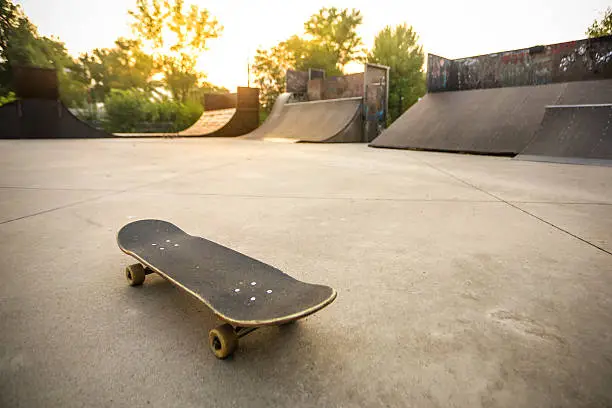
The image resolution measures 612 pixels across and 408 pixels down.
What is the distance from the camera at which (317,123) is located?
13828 mm

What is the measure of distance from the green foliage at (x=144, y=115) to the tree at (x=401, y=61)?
16.0 m

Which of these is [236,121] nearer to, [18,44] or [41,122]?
[41,122]

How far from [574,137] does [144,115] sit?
25.1 m

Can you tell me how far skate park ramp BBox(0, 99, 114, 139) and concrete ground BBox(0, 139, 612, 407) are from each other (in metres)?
13.9

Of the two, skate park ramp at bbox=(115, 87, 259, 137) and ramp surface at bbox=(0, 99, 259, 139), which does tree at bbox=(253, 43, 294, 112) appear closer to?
skate park ramp at bbox=(115, 87, 259, 137)

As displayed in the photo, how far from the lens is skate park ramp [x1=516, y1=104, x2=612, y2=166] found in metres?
5.50

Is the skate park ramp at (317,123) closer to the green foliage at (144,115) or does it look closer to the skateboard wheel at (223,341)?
the green foliage at (144,115)

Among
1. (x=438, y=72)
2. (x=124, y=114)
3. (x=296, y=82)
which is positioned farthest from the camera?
(x=124, y=114)

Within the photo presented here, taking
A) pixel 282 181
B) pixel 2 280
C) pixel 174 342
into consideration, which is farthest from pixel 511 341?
pixel 282 181

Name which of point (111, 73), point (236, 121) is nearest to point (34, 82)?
point (236, 121)

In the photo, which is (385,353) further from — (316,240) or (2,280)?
(2,280)

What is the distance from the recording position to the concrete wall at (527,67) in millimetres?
7273

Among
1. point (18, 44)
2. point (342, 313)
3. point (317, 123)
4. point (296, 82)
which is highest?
point (18, 44)

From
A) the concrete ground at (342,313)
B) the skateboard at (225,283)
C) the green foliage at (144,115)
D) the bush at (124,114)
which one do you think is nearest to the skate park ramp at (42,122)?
the green foliage at (144,115)
